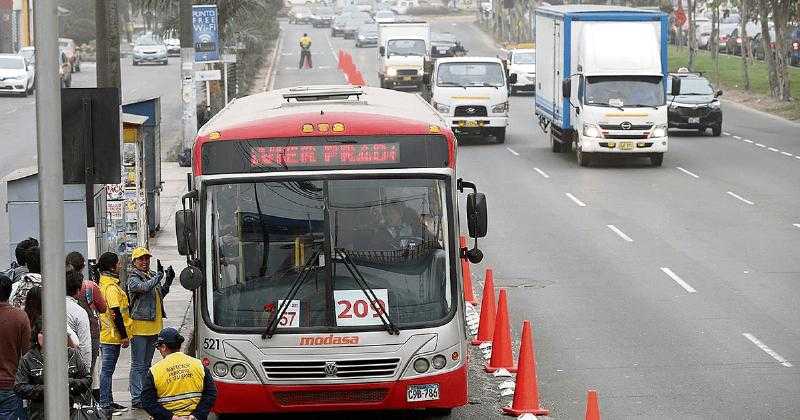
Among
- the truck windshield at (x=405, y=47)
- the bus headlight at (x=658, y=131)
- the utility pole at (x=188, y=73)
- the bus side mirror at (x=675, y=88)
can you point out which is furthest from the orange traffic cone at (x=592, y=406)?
the truck windshield at (x=405, y=47)

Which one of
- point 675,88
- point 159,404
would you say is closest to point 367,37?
point 675,88

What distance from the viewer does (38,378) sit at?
10.1 meters

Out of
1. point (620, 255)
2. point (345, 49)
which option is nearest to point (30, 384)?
point (620, 255)

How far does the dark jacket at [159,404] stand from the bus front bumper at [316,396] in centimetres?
179

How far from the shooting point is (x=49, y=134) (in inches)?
318

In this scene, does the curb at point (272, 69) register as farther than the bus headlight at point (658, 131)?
Yes

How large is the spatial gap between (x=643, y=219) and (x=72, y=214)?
39.7ft

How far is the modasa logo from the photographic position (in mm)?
12188

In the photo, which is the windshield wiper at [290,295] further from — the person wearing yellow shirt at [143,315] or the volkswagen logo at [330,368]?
the person wearing yellow shirt at [143,315]

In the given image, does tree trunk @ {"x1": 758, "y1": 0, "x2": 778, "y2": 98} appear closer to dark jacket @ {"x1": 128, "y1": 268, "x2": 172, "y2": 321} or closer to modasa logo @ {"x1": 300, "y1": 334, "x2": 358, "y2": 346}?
dark jacket @ {"x1": 128, "y1": 268, "x2": 172, "y2": 321}

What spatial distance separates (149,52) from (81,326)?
243 feet

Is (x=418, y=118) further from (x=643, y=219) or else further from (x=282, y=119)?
(x=643, y=219)

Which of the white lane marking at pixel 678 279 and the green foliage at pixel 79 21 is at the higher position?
the green foliage at pixel 79 21

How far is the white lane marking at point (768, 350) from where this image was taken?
15438 millimetres
